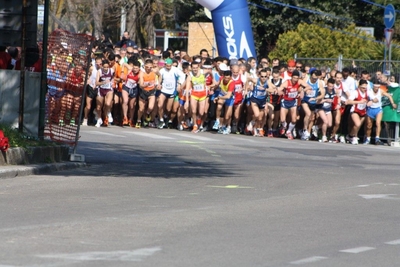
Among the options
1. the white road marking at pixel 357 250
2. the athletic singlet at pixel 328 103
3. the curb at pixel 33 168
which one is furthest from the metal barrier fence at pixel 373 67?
the white road marking at pixel 357 250

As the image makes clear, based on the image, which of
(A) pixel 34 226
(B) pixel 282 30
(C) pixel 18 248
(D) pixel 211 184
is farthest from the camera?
(B) pixel 282 30

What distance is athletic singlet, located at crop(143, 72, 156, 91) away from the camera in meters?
25.5

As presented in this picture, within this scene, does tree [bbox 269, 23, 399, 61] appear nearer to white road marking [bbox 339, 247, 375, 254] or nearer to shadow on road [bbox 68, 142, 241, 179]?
shadow on road [bbox 68, 142, 241, 179]

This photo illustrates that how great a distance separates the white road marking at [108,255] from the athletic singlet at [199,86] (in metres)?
17.4

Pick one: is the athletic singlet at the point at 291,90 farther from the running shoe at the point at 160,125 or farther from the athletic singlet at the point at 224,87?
the running shoe at the point at 160,125

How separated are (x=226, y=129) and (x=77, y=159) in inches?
374

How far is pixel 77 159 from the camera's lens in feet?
54.9

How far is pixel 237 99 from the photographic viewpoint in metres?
25.8

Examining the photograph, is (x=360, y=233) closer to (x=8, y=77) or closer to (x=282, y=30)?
(x=8, y=77)

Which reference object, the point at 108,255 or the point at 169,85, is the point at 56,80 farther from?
the point at 108,255

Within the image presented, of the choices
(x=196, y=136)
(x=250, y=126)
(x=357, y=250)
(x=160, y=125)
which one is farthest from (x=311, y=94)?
(x=357, y=250)

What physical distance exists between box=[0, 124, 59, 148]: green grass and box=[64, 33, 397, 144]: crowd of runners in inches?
328

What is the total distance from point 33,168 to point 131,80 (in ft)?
34.9

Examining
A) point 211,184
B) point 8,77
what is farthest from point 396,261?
point 8,77
